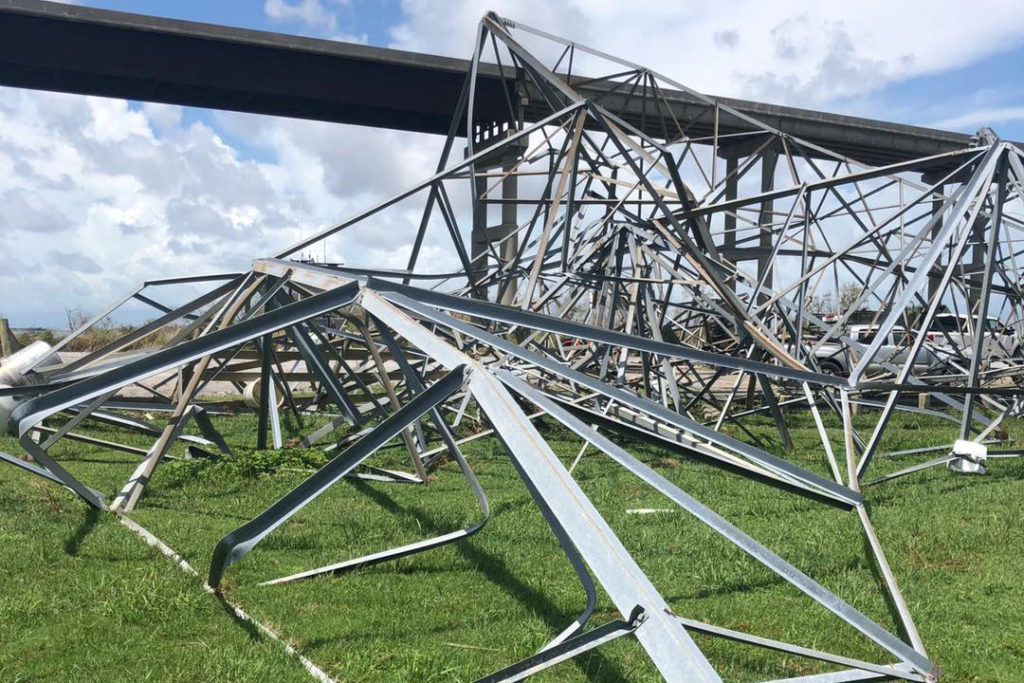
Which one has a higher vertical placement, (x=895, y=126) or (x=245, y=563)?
(x=895, y=126)

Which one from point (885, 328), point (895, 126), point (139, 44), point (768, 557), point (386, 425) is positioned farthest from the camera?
point (895, 126)

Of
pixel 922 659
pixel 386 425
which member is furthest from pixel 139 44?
pixel 922 659

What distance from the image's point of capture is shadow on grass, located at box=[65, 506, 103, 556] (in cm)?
580

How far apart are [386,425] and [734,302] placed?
6.47 metres

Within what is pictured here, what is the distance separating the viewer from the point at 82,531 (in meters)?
6.25

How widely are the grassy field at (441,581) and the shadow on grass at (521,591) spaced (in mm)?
15

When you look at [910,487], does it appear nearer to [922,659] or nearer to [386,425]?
[922,659]

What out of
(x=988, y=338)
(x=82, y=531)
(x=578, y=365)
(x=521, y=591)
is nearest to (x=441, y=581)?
(x=521, y=591)

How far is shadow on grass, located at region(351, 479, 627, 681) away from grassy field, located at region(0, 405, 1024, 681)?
2cm

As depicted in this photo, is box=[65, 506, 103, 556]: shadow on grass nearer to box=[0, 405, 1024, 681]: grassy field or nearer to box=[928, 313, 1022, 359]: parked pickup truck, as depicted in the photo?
box=[0, 405, 1024, 681]: grassy field

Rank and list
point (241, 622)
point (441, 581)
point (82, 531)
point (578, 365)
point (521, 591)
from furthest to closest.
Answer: point (578, 365), point (82, 531), point (441, 581), point (521, 591), point (241, 622)

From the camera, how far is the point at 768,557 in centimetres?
314

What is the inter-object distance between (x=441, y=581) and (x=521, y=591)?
506 millimetres

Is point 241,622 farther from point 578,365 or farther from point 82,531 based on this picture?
point 578,365
